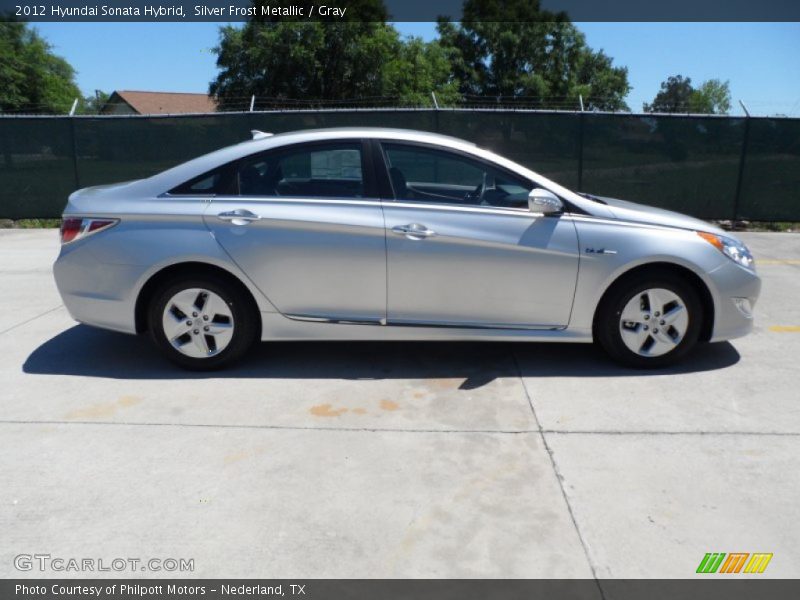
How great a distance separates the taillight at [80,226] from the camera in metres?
4.78

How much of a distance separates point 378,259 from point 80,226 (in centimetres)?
207

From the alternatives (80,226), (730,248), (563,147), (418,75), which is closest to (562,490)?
(730,248)

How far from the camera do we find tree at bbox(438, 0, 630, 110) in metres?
45.1

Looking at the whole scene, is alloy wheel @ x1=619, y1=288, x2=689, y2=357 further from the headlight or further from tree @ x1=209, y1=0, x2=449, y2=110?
tree @ x1=209, y1=0, x2=449, y2=110

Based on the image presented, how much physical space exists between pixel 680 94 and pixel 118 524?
9970 centimetres

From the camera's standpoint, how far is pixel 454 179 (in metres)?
5.08

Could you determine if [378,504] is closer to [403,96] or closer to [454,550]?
[454,550]

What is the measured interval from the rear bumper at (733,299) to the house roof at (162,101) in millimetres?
57332

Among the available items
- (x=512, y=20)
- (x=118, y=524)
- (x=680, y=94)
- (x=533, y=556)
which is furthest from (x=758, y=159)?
(x=680, y=94)

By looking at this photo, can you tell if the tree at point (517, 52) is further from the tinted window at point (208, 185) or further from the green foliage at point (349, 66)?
the tinted window at point (208, 185)

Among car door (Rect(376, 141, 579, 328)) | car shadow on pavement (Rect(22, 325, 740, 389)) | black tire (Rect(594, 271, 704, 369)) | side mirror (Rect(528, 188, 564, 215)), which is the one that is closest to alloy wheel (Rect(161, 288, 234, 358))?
car shadow on pavement (Rect(22, 325, 740, 389))

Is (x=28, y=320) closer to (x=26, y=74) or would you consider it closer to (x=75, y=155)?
(x=75, y=155)

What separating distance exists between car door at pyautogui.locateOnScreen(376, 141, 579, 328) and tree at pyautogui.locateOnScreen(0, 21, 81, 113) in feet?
115

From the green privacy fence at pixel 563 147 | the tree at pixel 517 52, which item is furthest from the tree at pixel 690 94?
the green privacy fence at pixel 563 147
